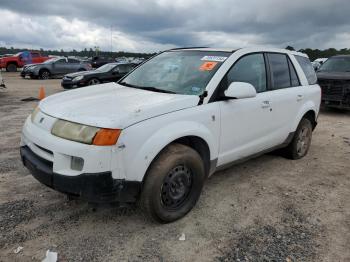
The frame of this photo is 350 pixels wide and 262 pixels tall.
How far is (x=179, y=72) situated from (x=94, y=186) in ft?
6.00

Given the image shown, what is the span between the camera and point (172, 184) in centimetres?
342

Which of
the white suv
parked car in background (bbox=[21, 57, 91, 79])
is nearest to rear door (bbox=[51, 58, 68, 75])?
parked car in background (bbox=[21, 57, 91, 79])

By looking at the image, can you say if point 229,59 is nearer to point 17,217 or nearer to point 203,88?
point 203,88

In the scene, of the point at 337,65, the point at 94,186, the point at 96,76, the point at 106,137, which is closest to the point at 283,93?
the point at 106,137

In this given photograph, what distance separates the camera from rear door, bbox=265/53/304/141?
15.4 ft

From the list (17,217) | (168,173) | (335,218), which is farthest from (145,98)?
(335,218)

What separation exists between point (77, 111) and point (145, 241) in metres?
1.35

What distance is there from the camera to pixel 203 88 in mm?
3729

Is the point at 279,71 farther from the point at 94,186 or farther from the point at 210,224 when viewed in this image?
the point at 94,186

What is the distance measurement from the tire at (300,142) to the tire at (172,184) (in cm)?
240

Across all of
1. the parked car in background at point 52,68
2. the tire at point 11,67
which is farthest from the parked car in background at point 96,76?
the tire at point 11,67

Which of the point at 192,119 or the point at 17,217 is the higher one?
the point at 192,119

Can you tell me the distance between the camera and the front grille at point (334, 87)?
32.3ft

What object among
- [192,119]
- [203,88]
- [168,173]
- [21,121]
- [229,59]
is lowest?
[21,121]
